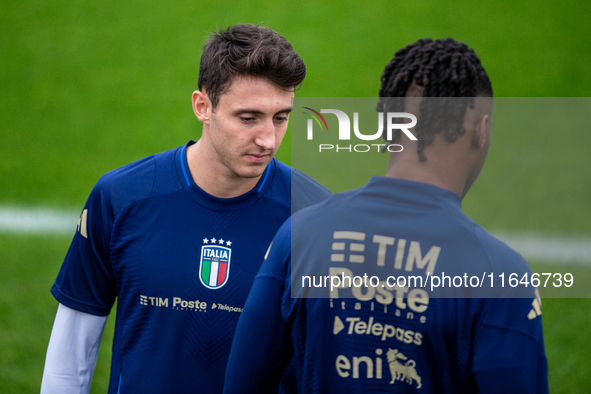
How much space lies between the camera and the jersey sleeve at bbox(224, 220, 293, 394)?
1793mm

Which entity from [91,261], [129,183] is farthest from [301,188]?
[91,261]

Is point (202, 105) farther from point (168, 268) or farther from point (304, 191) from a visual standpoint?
A: point (168, 268)

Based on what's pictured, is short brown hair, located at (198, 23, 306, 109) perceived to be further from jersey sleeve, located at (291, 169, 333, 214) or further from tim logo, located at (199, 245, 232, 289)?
tim logo, located at (199, 245, 232, 289)

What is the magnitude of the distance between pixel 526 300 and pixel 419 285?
10.2 inches

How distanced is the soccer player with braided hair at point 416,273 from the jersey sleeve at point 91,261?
0.90 metres

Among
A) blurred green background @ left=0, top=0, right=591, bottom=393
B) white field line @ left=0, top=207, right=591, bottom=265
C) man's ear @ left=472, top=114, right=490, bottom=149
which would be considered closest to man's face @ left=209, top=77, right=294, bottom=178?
man's ear @ left=472, top=114, right=490, bottom=149

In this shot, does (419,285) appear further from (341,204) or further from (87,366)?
(87,366)

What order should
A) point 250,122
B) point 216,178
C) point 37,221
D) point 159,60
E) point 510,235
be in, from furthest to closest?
point 159,60 < point 37,221 < point 510,235 < point 216,178 < point 250,122

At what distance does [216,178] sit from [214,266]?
33cm

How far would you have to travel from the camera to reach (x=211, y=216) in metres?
2.46

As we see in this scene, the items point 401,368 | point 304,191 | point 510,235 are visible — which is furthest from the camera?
point 510,235

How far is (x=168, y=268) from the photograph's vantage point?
2.39 metres

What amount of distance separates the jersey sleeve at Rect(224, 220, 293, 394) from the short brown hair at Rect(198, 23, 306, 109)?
761 millimetres

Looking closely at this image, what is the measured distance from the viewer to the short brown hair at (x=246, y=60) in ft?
7.70
